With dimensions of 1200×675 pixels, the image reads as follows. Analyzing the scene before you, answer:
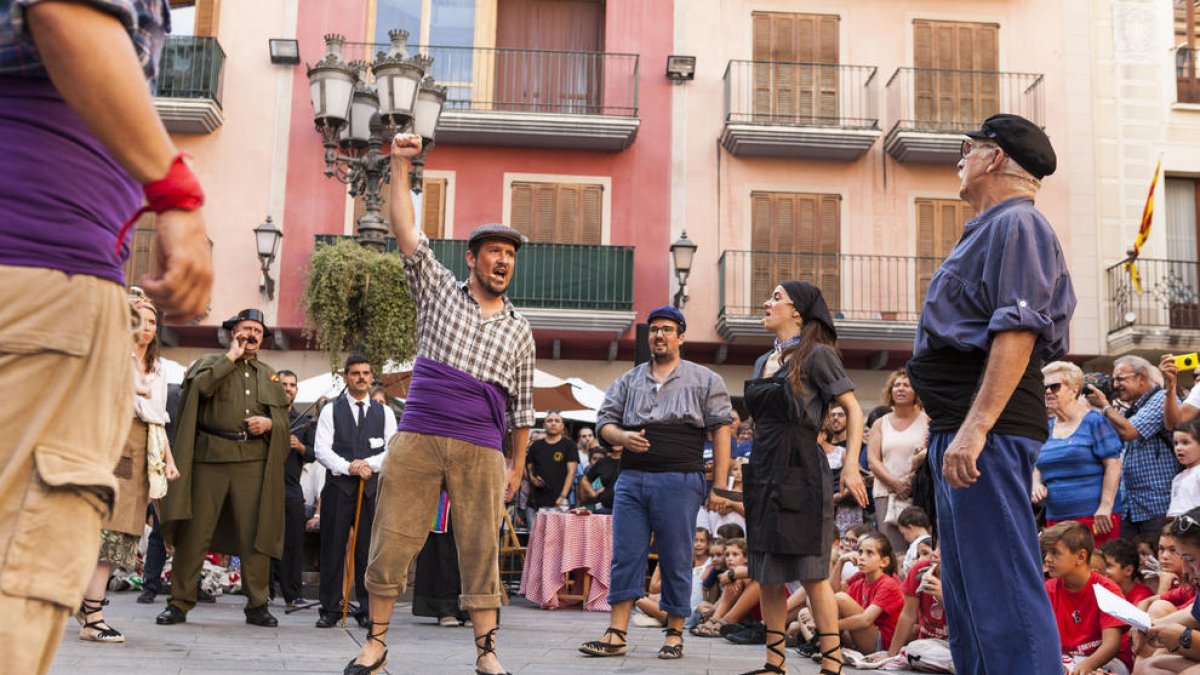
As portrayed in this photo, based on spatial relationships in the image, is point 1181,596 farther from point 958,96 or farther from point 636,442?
point 958,96

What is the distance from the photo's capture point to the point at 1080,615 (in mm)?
6531

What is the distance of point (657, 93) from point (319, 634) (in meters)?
16.2

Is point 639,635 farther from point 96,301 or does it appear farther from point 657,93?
point 657,93

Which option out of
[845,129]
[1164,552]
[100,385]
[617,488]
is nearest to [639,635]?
[617,488]

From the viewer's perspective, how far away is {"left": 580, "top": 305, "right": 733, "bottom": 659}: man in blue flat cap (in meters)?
7.45

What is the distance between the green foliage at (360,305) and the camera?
44.9ft

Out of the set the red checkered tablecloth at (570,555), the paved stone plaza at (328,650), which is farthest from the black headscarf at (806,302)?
the red checkered tablecloth at (570,555)

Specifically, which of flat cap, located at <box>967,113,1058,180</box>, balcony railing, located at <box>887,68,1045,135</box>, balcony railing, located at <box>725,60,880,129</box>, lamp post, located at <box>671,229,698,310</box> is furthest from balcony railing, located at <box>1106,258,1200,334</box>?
flat cap, located at <box>967,113,1058,180</box>

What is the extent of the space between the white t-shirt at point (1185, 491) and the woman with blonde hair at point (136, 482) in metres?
5.87

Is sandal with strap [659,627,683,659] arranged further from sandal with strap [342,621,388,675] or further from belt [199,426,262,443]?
belt [199,426,262,443]

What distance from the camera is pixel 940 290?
4.06 m

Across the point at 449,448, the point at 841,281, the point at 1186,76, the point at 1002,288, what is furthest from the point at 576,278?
the point at 1002,288

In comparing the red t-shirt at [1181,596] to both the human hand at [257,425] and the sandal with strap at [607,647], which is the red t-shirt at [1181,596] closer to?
the sandal with strap at [607,647]

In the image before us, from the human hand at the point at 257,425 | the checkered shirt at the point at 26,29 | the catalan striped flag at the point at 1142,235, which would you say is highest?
the catalan striped flag at the point at 1142,235
